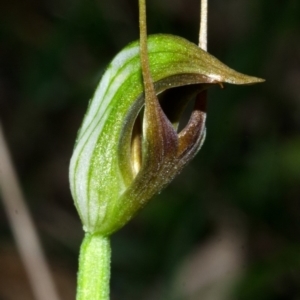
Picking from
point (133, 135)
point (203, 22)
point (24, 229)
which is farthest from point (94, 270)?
point (24, 229)

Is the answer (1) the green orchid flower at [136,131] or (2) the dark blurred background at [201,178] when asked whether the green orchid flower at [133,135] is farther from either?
(2) the dark blurred background at [201,178]

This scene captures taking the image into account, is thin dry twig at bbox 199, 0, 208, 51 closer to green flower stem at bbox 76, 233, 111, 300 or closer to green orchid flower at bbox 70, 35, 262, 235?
green orchid flower at bbox 70, 35, 262, 235

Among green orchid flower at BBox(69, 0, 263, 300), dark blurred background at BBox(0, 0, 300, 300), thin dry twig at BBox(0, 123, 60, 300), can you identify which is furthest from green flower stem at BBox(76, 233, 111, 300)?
dark blurred background at BBox(0, 0, 300, 300)

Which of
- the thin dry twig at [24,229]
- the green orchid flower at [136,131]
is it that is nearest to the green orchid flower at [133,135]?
the green orchid flower at [136,131]

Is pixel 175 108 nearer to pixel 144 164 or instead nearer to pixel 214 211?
pixel 144 164

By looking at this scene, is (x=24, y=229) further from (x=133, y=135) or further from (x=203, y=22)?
(x=203, y=22)

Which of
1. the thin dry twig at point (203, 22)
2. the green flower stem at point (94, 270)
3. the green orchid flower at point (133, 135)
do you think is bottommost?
the green flower stem at point (94, 270)
